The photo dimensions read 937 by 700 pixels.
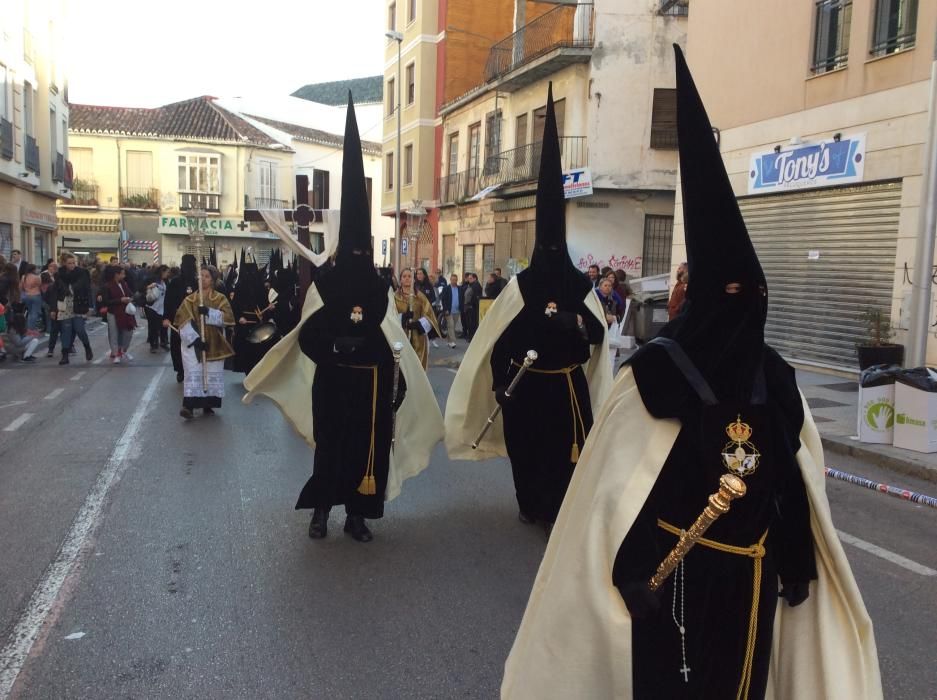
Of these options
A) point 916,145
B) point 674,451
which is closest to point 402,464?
point 674,451

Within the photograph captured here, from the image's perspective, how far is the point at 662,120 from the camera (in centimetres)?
2469

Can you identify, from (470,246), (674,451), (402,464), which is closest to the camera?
(674,451)

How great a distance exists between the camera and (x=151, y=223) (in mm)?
48219

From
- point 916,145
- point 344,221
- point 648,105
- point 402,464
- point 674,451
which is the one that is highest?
point 648,105

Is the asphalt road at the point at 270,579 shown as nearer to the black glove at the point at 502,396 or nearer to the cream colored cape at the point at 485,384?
the cream colored cape at the point at 485,384

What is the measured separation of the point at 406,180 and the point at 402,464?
3397 cm

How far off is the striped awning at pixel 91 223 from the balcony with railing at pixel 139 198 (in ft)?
3.43

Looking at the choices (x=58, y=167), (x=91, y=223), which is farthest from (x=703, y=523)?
(x=91, y=223)

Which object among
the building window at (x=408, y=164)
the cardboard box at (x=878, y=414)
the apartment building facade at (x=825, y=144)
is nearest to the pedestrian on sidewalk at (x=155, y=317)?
the apartment building facade at (x=825, y=144)

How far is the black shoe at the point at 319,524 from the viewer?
224 inches

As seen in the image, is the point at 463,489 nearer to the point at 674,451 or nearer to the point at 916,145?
the point at 674,451

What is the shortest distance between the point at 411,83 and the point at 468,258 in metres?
9.95

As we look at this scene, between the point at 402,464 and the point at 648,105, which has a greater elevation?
the point at 648,105

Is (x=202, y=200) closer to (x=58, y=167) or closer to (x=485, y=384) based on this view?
(x=58, y=167)
